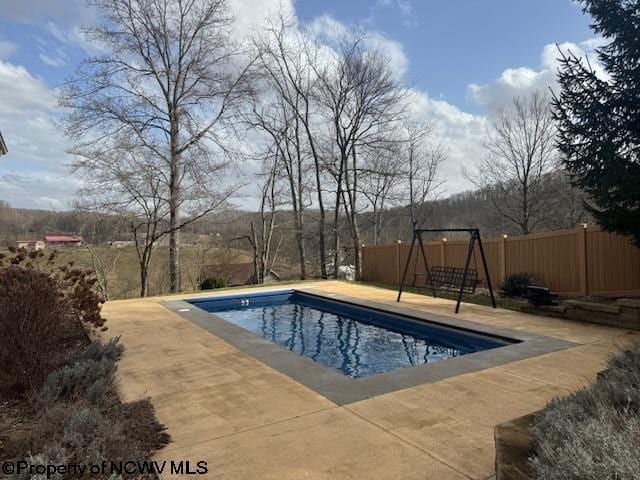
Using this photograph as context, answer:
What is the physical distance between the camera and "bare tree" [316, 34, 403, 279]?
17484mm

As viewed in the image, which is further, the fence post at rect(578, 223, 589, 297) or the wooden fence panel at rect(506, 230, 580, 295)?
the wooden fence panel at rect(506, 230, 580, 295)

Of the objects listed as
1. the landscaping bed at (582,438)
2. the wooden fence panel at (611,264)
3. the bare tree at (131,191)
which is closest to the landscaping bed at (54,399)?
the landscaping bed at (582,438)

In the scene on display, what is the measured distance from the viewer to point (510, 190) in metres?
22.7

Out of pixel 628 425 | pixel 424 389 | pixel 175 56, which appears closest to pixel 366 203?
pixel 175 56

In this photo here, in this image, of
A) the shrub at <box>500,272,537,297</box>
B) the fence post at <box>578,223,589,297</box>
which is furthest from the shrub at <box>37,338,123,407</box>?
the fence post at <box>578,223,589,297</box>

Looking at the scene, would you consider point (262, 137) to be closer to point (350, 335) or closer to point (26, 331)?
point (350, 335)

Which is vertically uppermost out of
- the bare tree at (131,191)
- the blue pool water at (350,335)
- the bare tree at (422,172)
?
the bare tree at (422,172)

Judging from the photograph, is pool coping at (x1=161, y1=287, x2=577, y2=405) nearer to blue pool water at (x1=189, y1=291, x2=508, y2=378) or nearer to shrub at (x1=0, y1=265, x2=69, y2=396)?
blue pool water at (x1=189, y1=291, x2=508, y2=378)

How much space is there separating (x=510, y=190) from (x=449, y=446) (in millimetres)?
22573

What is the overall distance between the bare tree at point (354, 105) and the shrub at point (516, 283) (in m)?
7.68

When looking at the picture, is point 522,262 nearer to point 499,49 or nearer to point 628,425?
point 499,49

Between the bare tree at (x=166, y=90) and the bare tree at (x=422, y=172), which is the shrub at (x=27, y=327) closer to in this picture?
the bare tree at (x=166, y=90)

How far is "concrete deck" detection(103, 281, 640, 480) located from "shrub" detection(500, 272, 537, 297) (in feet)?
11.3

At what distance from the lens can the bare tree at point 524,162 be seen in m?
21.1
